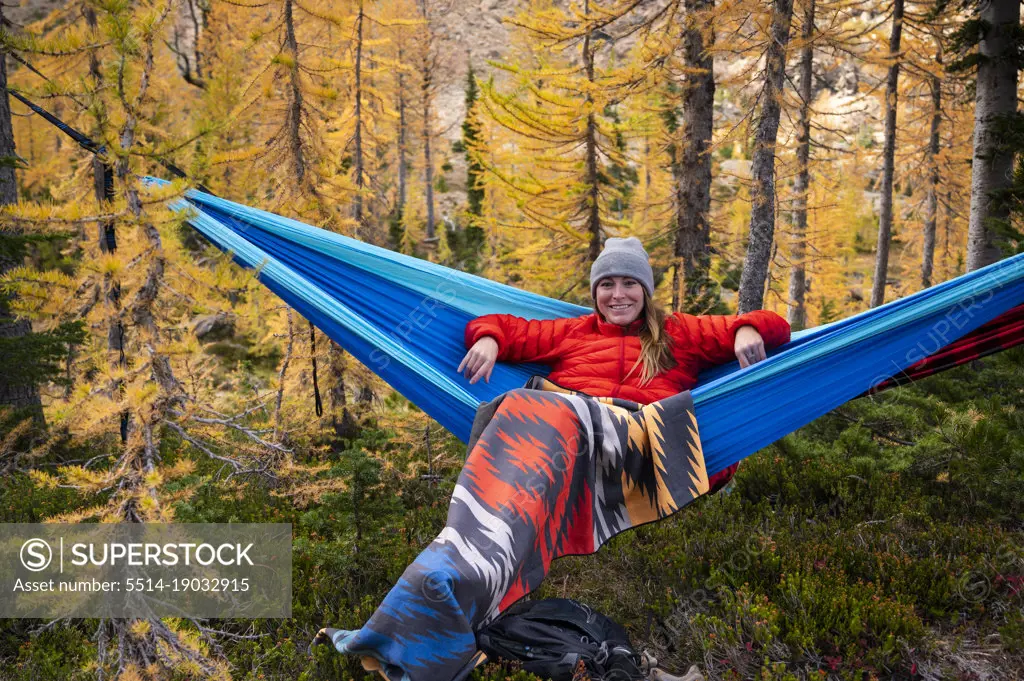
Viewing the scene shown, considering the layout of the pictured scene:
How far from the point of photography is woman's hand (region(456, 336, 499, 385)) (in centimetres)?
267

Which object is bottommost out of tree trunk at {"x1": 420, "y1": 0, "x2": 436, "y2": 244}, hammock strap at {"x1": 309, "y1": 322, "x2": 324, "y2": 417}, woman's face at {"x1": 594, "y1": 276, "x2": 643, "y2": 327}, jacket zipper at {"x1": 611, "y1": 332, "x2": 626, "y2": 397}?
hammock strap at {"x1": 309, "y1": 322, "x2": 324, "y2": 417}

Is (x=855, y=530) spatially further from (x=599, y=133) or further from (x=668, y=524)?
(x=599, y=133)

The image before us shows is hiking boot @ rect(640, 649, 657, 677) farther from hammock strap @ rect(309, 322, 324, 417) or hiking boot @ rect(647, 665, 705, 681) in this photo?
hammock strap @ rect(309, 322, 324, 417)

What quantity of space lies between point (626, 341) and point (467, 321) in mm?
777

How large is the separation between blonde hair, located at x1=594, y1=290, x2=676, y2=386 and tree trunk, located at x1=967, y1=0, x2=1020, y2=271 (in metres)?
3.85

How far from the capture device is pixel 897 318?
8.00 ft

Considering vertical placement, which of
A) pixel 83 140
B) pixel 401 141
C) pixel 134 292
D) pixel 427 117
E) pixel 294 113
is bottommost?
pixel 134 292

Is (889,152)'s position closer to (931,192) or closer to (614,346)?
(931,192)

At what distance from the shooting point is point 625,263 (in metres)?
2.77

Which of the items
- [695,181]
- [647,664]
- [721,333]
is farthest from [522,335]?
[695,181]

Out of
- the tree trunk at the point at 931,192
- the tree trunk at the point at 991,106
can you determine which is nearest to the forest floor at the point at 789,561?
the tree trunk at the point at 991,106

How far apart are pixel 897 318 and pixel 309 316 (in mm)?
2532

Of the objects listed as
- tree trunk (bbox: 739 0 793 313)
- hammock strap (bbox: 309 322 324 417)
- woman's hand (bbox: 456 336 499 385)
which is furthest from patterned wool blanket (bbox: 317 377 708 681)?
tree trunk (bbox: 739 0 793 313)

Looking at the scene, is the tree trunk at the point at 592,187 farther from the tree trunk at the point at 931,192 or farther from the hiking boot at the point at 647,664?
the tree trunk at the point at 931,192
